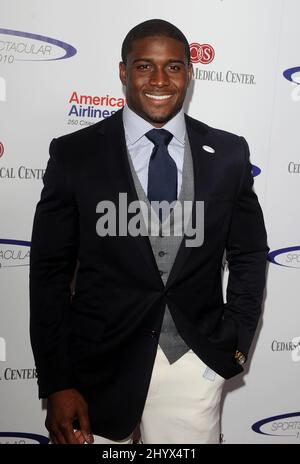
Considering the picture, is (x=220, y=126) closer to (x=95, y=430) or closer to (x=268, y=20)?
(x=268, y=20)

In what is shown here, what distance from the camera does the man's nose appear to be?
1521mm

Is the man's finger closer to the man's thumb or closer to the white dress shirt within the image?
the man's thumb

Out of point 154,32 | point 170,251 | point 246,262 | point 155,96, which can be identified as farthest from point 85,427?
point 154,32

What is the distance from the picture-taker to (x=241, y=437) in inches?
104

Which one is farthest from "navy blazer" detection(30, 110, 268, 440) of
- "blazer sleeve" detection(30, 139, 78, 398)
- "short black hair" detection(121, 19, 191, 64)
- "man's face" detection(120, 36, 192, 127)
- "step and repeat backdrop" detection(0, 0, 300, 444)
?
"step and repeat backdrop" detection(0, 0, 300, 444)

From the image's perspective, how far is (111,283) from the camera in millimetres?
1569

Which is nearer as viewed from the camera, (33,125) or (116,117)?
(116,117)

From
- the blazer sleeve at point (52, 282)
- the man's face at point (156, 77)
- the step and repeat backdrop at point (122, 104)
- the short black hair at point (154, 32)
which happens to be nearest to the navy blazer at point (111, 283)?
the blazer sleeve at point (52, 282)

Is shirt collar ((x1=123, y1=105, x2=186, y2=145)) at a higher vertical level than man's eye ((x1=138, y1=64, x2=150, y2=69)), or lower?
lower

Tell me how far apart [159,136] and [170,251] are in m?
0.40

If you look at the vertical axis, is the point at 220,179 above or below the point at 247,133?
below

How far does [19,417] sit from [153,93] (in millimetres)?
1825

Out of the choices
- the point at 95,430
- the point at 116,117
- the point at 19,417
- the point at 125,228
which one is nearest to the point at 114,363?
the point at 95,430
